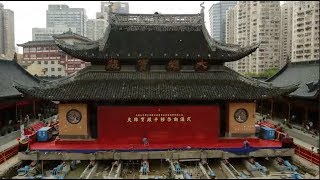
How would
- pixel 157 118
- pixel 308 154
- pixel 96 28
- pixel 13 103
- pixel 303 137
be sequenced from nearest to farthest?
pixel 308 154 < pixel 157 118 < pixel 303 137 < pixel 13 103 < pixel 96 28

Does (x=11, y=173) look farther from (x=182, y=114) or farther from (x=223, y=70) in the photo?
(x=223, y=70)

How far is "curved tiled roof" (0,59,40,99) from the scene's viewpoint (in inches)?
1238

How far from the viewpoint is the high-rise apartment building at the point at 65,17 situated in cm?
15125

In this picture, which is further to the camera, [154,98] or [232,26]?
[232,26]

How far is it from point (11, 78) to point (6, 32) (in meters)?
80.1

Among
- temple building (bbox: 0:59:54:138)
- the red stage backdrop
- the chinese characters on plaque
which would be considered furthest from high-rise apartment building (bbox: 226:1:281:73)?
the chinese characters on plaque

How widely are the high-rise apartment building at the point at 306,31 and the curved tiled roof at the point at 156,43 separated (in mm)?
57469

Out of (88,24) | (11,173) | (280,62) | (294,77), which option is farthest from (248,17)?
(11,173)

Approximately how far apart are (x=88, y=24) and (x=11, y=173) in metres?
123

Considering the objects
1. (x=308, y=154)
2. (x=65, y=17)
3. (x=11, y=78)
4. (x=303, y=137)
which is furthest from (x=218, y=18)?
(x=308, y=154)

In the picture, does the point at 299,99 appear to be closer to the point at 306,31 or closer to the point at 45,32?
the point at 306,31

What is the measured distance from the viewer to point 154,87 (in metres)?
24.0

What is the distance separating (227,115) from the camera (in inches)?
977

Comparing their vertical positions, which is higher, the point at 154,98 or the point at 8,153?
the point at 154,98
